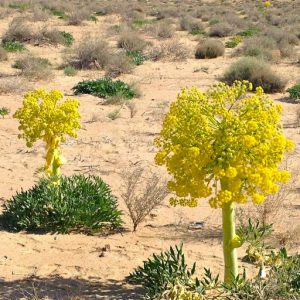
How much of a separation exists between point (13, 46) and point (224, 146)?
648 inches

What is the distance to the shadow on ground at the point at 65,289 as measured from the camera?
15.0 ft

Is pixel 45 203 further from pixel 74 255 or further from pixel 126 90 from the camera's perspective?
pixel 126 90

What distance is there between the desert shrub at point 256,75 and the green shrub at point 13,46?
24.8 ft

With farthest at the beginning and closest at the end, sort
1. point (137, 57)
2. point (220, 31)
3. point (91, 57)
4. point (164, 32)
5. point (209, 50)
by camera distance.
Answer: point (220, 31)
point (164, 32)
point (209, 50)
point (137, 57)
point (91, 57)

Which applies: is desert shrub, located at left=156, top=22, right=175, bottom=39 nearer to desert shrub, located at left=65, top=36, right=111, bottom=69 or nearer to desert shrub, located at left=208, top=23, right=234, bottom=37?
desert shrub, located at left=208, top=23, right=234, bottom=37

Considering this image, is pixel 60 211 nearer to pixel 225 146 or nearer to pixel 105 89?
pixel 225 146

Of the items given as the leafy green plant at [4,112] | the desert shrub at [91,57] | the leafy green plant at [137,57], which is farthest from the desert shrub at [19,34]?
the leafy green plant at [4,112]

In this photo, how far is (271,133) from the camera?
3684 millimetres

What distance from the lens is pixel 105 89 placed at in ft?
43.6

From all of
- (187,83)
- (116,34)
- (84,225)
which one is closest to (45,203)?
(84,225)

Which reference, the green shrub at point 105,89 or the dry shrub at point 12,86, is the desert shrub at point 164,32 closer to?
the green shrub at point 105,89

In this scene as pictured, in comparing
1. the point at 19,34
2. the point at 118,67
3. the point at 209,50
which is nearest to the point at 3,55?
the point at 118,67

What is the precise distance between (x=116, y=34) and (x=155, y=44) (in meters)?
3.03

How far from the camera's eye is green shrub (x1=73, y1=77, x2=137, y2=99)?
13.2 m
